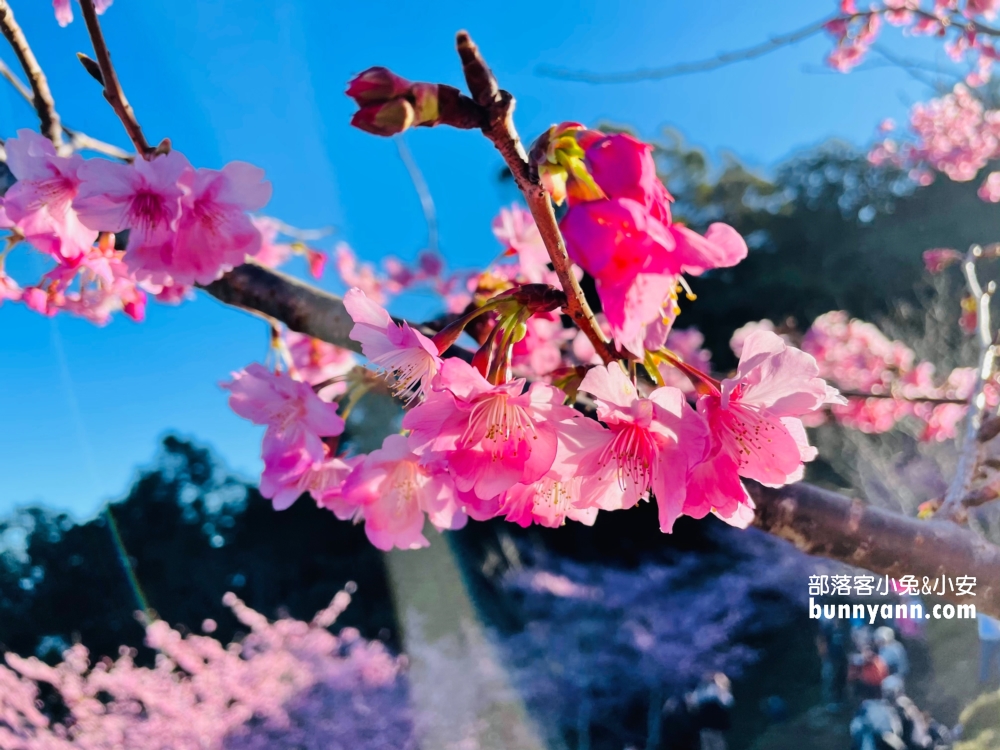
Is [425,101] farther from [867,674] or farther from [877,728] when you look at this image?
[867,674]

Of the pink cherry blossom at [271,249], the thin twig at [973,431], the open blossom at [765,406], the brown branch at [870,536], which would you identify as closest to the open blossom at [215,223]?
the open blossom at [765,406]

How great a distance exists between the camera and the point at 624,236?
0.89 feet

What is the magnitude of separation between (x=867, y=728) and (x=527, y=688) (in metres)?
1.66

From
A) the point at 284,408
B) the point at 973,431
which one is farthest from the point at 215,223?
the point at 973,431

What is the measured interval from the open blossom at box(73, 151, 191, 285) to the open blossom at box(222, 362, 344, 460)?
139 millimetres

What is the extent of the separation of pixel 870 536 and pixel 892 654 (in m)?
2.83

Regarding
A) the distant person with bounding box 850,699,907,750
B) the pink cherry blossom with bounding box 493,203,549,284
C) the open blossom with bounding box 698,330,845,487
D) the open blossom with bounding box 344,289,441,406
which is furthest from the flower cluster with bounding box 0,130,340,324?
the distant person with bounding box 850,699,907,750

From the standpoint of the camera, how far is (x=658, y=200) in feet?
0.94

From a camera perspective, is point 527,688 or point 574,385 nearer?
point 574,385

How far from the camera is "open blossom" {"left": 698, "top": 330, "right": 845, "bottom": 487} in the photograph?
14.6 inches

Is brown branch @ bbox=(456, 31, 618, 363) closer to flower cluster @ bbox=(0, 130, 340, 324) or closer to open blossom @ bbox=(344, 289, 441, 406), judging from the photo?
open blossom @ bbox=(344, 289, 441, 406)

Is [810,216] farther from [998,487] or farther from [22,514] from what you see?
[22,514]

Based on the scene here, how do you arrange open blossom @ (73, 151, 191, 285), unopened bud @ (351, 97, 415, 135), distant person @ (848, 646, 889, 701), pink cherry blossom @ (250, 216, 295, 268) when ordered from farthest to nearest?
distant person @ (848, 646, 889, 701), pink cherry blossom @ (250, 216, 295, 268), open blossom @ (73, 151, 191, 285), unopened bud @ (351, 97, 415, 135)

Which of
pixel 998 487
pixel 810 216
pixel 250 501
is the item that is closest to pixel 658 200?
pixel 998 487
